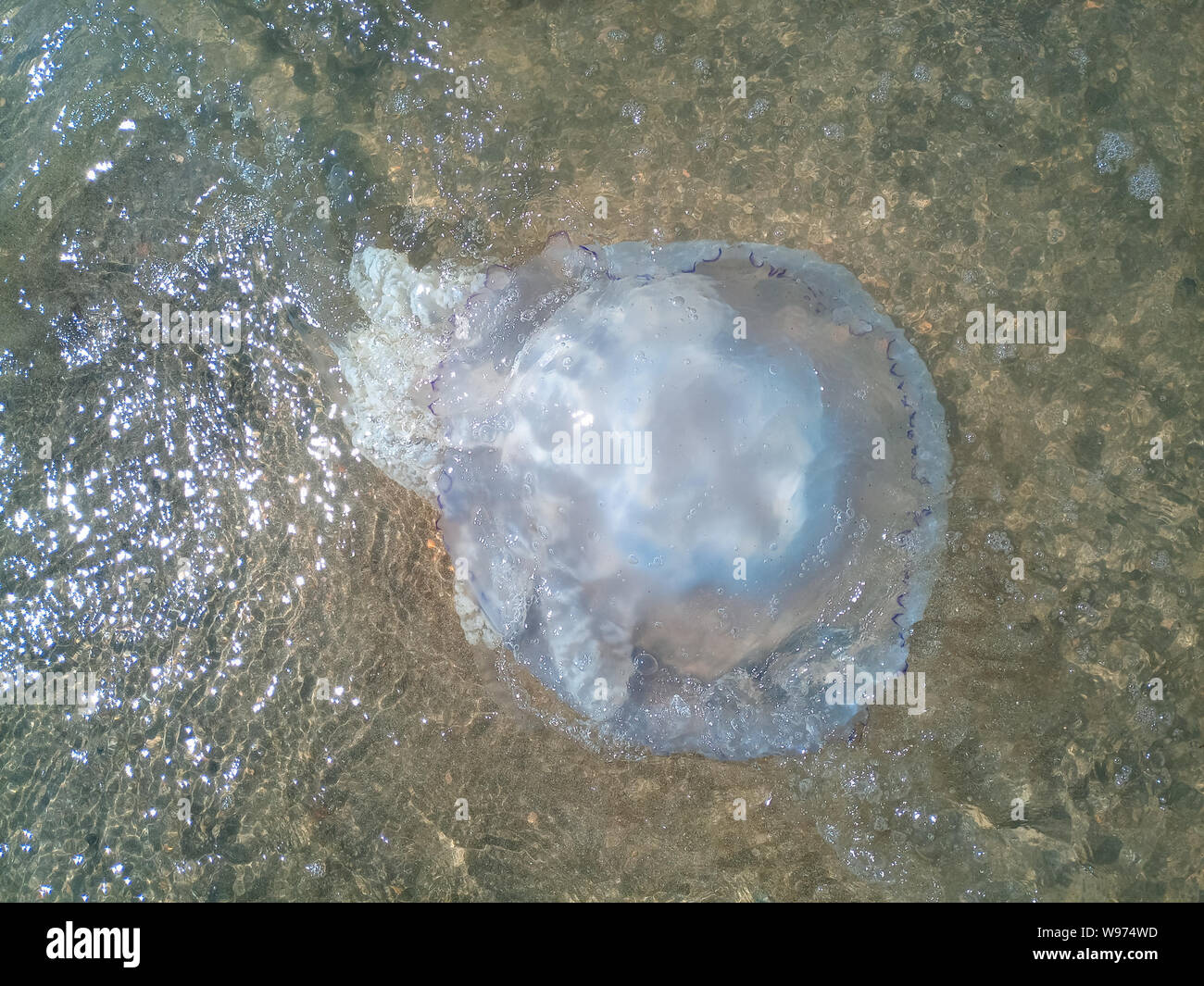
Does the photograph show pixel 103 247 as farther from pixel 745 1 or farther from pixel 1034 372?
pixel 1034 372

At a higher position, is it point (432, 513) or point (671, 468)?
point (671, 468)

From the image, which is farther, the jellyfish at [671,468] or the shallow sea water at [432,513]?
the shallow sea water at [432,513]

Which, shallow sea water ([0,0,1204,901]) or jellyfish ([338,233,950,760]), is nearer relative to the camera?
jellyfish ([338,233,950,760])

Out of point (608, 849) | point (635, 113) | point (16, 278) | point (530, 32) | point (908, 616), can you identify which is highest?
point (530, 32)

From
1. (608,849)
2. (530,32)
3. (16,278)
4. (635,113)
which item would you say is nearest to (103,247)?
(16,278)

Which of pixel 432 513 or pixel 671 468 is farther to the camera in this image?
pixel 432 513
